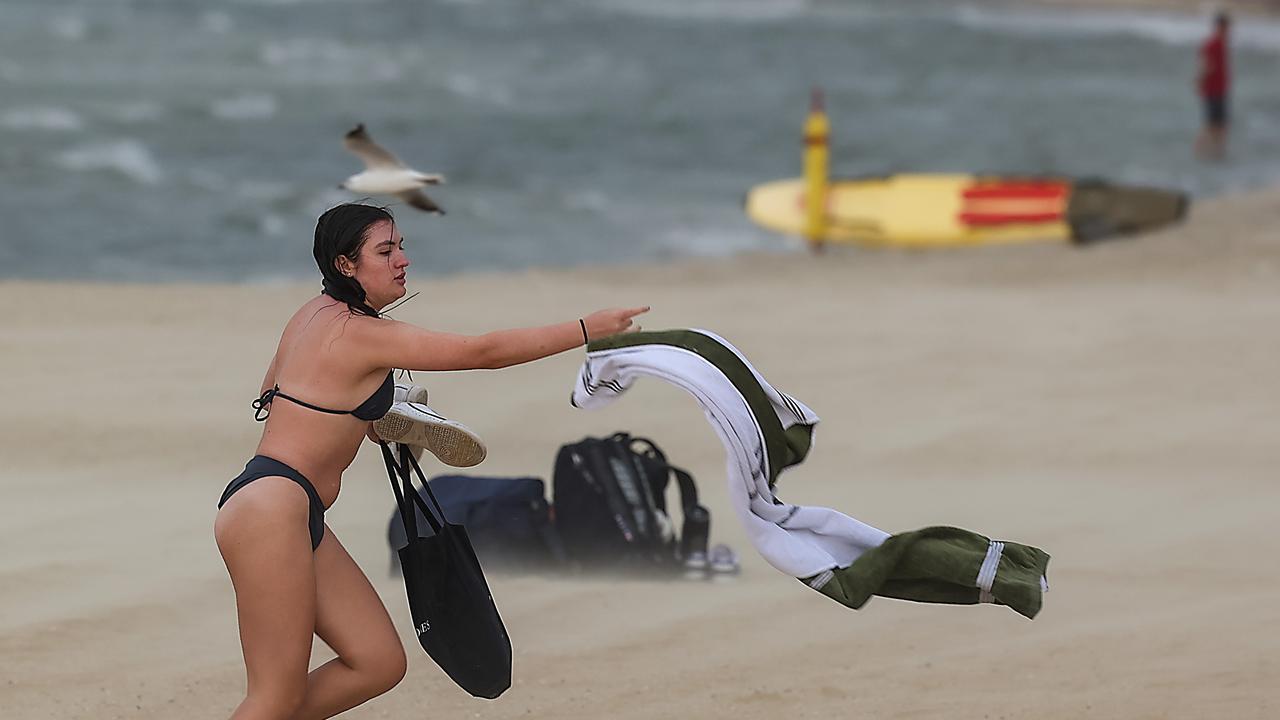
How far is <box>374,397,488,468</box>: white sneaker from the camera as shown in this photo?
12.7 ft

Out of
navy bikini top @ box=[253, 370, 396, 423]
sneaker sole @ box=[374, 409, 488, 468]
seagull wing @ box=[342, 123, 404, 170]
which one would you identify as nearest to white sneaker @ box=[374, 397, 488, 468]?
sneaker sole @ box=[374, 409, 488, 468]

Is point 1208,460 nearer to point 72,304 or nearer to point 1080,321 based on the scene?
point 1080,321

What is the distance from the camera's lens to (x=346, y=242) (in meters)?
3.63

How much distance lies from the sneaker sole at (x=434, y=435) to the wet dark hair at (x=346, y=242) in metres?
0.32

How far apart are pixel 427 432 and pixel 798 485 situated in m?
3.50

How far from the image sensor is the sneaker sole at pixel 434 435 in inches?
153

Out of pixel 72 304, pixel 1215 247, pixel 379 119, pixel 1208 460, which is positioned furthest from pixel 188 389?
pixel 379 119

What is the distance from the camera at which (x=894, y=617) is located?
5527mm

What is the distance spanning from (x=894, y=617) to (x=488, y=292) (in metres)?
6.48

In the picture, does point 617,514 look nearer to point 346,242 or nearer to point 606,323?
point 606,323

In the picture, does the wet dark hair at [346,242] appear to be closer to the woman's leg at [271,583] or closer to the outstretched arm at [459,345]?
the outstretched arm at [459,345]

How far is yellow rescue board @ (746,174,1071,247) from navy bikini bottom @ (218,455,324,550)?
11.1 meters

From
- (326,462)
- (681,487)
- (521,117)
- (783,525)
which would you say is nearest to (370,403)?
(326,462)

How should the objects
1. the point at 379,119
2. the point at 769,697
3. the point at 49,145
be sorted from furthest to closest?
the point at 379,119 < the point at 49,145 < the point at 769,697
